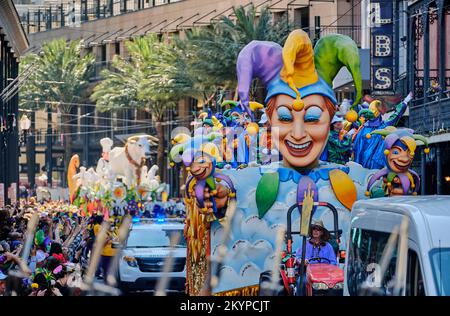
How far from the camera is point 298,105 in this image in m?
15.8

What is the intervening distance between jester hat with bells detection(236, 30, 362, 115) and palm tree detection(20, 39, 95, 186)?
185ft

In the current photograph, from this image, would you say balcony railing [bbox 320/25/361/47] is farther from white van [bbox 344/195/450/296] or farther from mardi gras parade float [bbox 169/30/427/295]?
white van [bbox 344/195/450/296]

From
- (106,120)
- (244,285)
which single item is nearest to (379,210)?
(244,285)

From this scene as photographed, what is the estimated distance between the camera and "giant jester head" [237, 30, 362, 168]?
52.2 feet

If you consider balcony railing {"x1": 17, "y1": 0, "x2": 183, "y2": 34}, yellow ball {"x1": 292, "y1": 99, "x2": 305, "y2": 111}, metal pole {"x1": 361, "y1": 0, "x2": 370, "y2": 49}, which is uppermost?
balcony railing {"x1": 17, "y1": 0, "x2": 183, "y2": 34}

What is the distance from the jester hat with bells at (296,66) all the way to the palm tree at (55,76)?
5648 cm

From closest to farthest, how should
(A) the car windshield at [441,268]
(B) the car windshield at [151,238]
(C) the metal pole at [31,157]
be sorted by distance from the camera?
(A) the car windshield at [441,268]
(B) the car windshield at [151,238]
(C) the metal pole at [31,157]

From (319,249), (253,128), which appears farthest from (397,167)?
(253,128)

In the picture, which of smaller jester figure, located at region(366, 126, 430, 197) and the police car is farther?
the police car

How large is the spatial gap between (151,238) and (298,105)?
898 cm

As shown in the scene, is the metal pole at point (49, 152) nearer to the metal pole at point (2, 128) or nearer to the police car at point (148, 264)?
the metal pole at point (2, 128)

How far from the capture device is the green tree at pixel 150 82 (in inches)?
2317

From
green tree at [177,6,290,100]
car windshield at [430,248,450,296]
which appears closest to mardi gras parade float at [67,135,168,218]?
green tree at [177,6,290,100]

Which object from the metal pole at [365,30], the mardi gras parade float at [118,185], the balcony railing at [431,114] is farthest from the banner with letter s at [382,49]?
the mardi gras parade float at [118,185]
